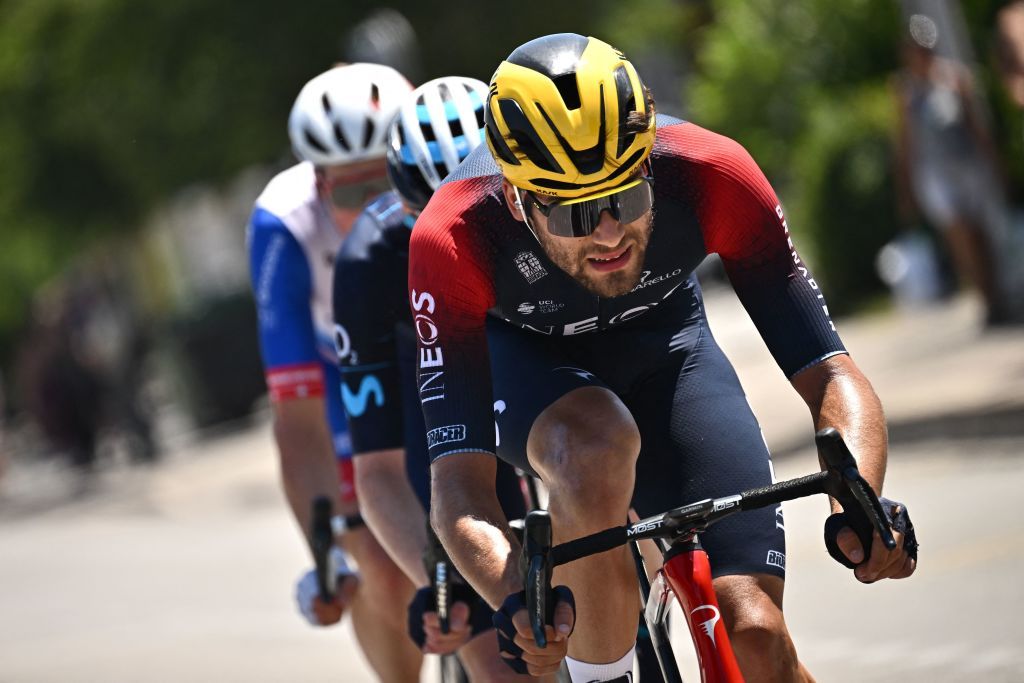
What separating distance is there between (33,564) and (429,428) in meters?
11.3

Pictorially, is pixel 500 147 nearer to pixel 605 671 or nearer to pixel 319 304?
pixel 605 671

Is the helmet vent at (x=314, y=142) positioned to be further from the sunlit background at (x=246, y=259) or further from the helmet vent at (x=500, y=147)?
the sunlit background at (x=246, y=259)

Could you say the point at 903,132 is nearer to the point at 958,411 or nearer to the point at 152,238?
the point at 958,411

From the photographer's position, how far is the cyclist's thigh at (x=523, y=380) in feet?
12.9

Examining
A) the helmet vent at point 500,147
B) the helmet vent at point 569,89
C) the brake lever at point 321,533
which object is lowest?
the brake lever at point 321,533

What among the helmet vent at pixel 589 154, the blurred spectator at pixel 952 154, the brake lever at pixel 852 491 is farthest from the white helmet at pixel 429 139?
the blurred spectator at pixel 952 154

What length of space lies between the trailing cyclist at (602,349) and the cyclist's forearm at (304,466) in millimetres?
1581

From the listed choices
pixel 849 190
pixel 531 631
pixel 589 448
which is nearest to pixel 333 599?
pixel 589 448

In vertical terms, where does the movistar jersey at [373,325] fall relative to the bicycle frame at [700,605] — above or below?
above

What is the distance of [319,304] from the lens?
589 cm

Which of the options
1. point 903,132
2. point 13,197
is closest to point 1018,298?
point 903,132

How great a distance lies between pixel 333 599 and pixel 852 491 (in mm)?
2495

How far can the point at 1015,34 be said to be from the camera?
923 cm

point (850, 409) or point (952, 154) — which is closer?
point (850, 409)
